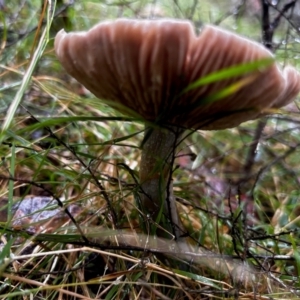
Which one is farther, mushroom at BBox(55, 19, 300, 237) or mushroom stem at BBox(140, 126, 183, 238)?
mushroom stem at BBox(140, 126, 183, 238)

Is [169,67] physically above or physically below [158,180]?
above

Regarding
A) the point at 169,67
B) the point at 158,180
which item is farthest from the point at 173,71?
the point at 158,180

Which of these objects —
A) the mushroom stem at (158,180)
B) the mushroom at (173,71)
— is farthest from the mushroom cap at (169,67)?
the mushroom stem at (158,180)

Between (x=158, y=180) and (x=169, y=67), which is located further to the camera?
(x=158, y=180)

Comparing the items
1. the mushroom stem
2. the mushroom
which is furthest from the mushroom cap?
the mushroom stem

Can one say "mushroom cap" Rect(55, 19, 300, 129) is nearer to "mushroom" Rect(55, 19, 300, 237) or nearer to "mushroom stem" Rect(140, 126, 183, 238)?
"mushroom" Rect(55, 19, 300, 237)

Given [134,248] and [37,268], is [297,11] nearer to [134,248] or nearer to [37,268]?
[134,248]

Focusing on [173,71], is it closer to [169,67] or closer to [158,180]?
[169,67]

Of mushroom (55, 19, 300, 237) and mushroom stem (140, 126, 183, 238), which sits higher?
mushroom (55, 19, 300, 237)
